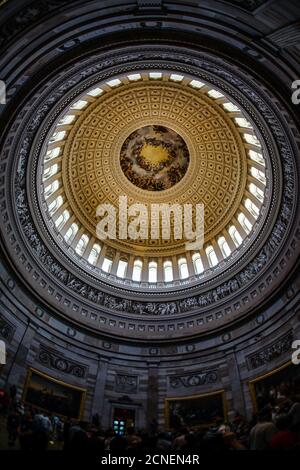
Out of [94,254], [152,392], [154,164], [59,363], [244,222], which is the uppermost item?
[154,164]

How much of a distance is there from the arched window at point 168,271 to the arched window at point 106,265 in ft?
14.7

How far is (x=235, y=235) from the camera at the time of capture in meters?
27.8

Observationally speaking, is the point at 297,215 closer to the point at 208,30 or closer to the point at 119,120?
the point at 208,30

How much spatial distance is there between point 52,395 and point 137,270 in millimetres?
12876

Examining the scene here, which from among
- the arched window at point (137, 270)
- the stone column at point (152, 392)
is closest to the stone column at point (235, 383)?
the stone column at point (152, 392)

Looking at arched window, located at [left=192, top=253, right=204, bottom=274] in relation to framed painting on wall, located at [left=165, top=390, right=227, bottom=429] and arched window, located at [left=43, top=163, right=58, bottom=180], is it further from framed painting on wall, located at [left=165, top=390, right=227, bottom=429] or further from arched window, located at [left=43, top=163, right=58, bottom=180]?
arched window, located at [left=43, top=163, right=58, bottom=180]

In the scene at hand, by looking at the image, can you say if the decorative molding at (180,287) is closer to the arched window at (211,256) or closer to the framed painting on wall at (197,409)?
the arched window at (211,256)

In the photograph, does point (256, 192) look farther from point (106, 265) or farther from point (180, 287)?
point (106, 265)

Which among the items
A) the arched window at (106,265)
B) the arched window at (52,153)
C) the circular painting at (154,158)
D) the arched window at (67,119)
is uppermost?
the circular painting at (154,158)

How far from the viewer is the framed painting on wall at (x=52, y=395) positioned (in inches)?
698

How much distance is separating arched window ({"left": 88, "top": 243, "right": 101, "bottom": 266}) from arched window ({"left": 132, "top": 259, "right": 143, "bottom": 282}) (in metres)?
3.19

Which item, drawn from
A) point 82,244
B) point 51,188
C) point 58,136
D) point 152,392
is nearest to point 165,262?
point 82,244

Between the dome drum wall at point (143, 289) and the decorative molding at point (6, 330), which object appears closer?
the dome drum wall at point (143, 289)

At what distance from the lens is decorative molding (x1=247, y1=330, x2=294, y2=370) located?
18.2 meters
